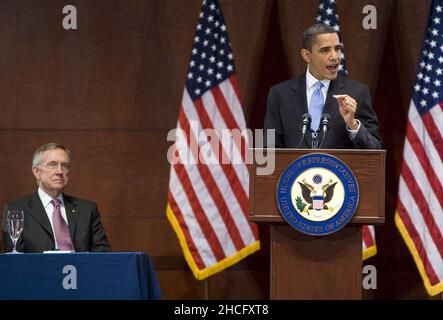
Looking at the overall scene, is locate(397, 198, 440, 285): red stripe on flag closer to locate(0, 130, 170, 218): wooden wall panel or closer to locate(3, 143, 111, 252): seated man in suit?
locate(0, 130, 170, 218): wooden wall panel

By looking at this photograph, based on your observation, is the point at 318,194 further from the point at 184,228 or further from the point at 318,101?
the point at 184,228

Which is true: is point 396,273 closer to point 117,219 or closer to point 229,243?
point 229,243

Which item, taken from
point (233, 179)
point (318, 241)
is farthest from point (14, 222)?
point (233, 179)

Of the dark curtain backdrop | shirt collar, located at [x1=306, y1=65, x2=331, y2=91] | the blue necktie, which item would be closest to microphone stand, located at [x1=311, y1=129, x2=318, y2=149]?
the blue necktie

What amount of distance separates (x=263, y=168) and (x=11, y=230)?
4.22 feet

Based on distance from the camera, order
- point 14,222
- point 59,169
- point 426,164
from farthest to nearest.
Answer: point 426,164, point 59,169, point 14,222

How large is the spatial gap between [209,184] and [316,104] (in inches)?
68.3

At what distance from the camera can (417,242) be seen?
233 inches

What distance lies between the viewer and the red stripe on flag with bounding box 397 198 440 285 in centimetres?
584

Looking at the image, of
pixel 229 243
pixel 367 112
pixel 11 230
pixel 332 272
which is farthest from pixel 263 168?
pixel 229 243

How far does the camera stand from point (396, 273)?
6.47m

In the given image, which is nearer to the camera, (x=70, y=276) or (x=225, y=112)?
(x=70, y=276)

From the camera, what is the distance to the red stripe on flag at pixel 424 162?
585cm

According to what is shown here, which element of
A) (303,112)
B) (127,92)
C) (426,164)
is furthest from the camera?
(127,92)
